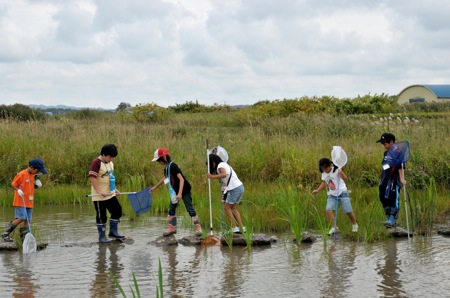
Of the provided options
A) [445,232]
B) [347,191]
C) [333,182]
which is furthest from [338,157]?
[445,232]

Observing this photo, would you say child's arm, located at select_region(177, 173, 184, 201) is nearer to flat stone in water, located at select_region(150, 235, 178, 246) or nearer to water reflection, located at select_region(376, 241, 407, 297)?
flat stone in water, located at select_region(150, 235, 178, 246)

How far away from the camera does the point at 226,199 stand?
10.7m

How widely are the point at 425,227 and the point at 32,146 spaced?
11.5 m

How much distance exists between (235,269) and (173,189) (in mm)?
2724

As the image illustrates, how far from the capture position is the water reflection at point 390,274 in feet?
24.6

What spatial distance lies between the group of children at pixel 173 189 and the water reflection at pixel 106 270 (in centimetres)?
46

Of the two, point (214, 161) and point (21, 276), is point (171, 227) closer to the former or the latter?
point (214, 161)

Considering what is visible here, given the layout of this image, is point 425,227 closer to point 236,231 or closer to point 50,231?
point 236,231

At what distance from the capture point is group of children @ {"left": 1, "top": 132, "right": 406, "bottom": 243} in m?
10.6

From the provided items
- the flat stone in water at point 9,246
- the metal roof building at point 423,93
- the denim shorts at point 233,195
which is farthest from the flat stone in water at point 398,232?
the metal roof building at point 423,93

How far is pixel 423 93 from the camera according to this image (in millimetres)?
59000

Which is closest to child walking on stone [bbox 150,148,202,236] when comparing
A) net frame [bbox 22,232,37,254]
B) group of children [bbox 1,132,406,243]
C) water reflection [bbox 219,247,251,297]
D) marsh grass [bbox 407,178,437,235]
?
group of children [bbox 1,132,406,243]

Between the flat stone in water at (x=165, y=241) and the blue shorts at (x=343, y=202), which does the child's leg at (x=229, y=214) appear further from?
the blue shorts at (x=343, y=202)

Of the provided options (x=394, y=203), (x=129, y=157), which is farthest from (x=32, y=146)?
(x=394, y=203)
